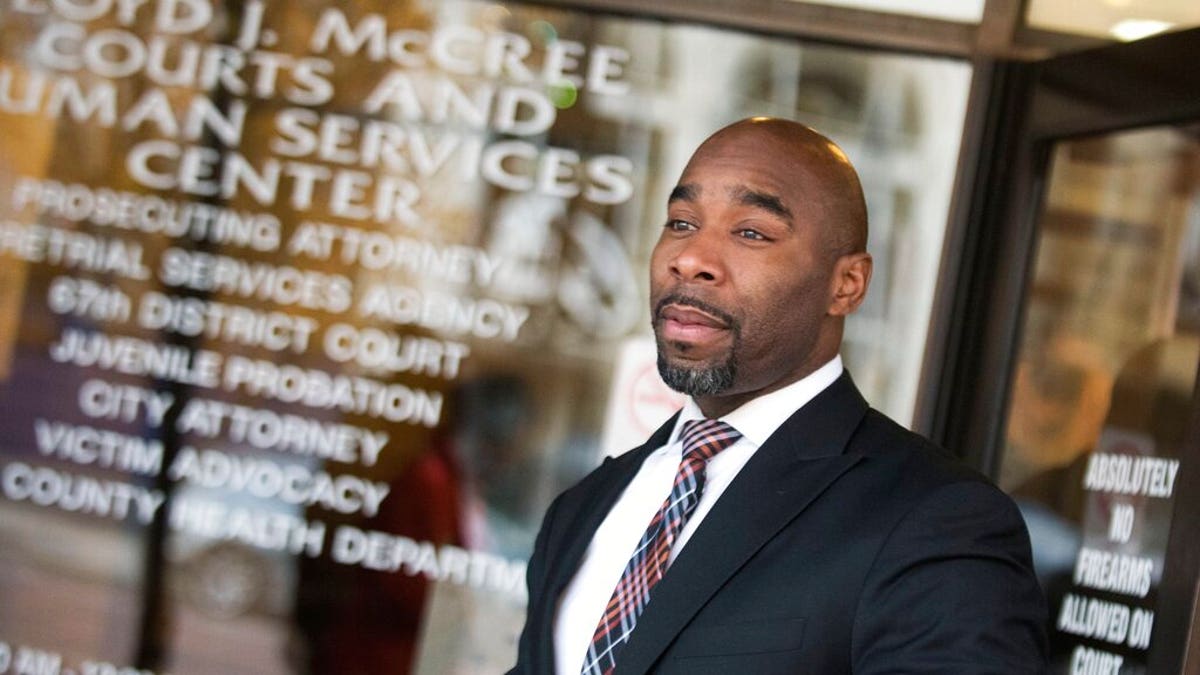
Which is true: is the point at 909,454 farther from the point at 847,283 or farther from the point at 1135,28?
the point at 1135,28

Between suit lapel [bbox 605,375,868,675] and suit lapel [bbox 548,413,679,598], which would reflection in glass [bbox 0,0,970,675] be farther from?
suit lapel [bbox 605,375,868,675]

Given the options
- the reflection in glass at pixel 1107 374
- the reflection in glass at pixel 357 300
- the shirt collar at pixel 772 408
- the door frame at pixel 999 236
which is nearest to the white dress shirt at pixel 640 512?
the shirt collar at pixel 772 408

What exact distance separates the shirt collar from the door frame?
1.69 meters

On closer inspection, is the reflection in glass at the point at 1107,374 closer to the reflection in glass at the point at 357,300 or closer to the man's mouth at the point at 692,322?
the reflection in glass at the point at 357,300

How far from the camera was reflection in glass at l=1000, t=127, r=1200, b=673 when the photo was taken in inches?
136

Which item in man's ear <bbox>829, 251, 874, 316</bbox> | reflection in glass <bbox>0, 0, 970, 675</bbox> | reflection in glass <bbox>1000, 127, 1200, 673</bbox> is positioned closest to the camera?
man's ear <bbox>829, 251, 874, 316</bbox>

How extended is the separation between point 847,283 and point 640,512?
1.40ft

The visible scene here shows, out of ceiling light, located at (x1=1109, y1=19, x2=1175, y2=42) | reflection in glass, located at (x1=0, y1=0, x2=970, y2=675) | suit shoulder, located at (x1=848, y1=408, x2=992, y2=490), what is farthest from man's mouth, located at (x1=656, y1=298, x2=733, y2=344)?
ceiling light, located at (x1=1109, y1=19, x2=1175, y2=42)

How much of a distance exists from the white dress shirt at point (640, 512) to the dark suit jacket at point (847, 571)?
5 cm

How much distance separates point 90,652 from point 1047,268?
2544 millimetres

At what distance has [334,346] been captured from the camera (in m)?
4.25

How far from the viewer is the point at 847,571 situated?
193cm

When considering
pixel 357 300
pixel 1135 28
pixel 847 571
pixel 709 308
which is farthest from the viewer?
pixel 357 300

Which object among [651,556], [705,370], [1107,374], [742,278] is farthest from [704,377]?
[1107,374]
